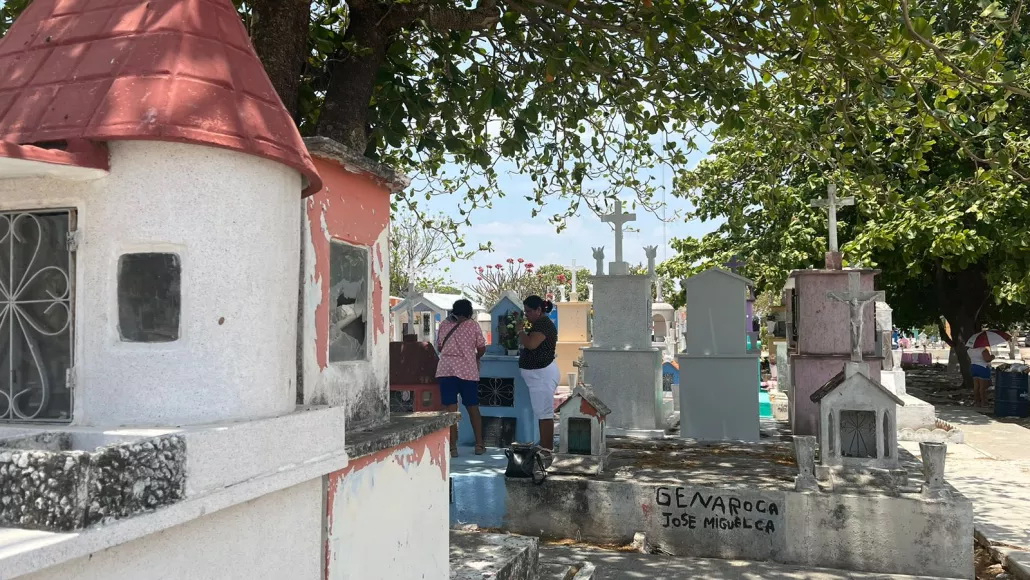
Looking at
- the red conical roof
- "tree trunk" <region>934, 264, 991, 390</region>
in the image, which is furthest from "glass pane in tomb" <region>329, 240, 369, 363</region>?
"tree trunk" <region>934, 264, 991, 390</region>

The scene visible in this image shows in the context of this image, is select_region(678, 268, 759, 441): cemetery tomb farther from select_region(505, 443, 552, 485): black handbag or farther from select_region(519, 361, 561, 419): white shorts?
select_region(505, 443, 552, 485): black handbag

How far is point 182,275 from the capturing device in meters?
2.58

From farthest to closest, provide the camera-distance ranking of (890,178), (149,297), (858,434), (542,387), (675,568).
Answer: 1. (890,178)
2. (542,387)
3. (858,434)
4. (675,568)
5. (149,297)


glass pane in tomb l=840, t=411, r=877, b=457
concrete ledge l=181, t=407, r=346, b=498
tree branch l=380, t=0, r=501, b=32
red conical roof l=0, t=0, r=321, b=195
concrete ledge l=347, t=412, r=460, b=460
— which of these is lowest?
glass pane in tomb l=840, t=411, r=877, b=457

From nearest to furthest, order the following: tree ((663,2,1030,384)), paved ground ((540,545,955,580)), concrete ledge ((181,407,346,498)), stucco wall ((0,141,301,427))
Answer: concrete ledge ((181,407,346,498)) → stucco wall ((0,141,301,427)) → tree ((663,2,1030,384)) → paved ground ((540,545,955,580))

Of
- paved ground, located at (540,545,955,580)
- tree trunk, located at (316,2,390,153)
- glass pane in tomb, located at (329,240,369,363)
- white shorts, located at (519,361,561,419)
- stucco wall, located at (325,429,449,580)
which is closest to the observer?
stucco wall, located at (325,429,449,580)

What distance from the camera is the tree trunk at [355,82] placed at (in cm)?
464

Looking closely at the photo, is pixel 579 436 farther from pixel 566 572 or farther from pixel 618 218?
pixel 618 218

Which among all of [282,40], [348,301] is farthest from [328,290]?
[282,40]

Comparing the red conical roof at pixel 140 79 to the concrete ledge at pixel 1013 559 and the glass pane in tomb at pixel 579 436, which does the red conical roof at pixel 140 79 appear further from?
the concrete ledge at pixel 1013 559

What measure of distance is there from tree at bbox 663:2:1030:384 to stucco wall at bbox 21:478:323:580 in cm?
380

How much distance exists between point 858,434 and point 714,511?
1.68 metres

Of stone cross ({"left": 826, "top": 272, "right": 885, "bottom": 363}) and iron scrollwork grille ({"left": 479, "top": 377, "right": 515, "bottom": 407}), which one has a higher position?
stone cross ({"left": 826, "top": 272, "right": 885, "bottom": 363})

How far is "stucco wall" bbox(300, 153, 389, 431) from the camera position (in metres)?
3.31
